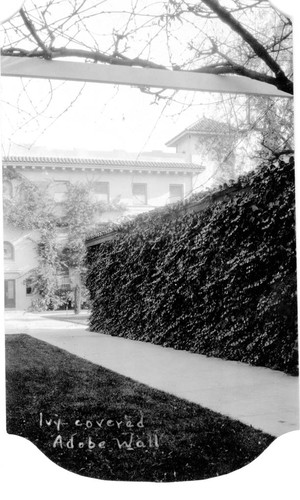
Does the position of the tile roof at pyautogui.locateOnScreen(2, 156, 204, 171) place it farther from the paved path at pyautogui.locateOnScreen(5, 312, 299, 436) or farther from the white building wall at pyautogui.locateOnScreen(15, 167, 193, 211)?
the paved path at pyautogui.locateOnScreen(5, 312, 299, 436)

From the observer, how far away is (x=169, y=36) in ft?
8.47

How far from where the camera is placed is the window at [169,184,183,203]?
2.60m

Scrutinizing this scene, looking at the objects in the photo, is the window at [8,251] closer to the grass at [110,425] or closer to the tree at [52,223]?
the tree at [52,223]

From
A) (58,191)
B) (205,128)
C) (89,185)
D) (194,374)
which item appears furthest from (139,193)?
(194,374)

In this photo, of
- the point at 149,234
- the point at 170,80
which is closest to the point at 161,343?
the point at 149,234

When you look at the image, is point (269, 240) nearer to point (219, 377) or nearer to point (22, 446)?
point (219, 377)

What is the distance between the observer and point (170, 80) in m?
2.60

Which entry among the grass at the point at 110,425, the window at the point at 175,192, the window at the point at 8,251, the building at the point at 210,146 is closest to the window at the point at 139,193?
the window at the point at 175,192

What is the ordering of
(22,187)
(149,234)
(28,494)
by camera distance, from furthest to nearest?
(149,234) < (22,187) < (28,494)

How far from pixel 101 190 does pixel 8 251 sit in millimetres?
431

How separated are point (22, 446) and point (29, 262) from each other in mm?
697

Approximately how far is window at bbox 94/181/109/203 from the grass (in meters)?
0.62

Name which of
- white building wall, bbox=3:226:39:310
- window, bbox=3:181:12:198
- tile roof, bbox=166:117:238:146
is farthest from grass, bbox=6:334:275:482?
tile roof, bbox=166:117:238:146

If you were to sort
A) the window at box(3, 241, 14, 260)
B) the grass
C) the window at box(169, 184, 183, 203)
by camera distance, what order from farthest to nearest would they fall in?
the window at box(169, 184, 183, 203) < the window at box(3, 241, 14, 260) < the grass
